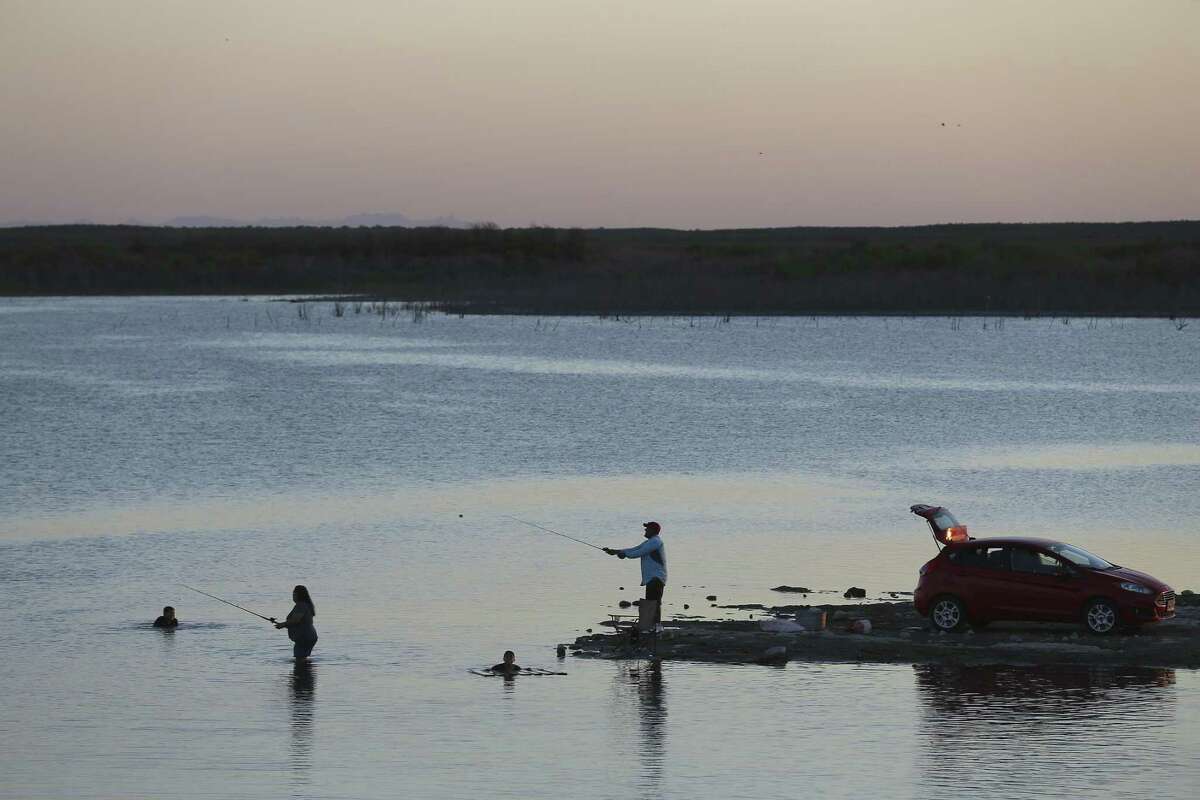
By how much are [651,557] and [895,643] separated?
12.7ft

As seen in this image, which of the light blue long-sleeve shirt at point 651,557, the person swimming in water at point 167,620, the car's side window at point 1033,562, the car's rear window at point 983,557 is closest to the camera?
the light blue long-sleeve shirt at point 651,557

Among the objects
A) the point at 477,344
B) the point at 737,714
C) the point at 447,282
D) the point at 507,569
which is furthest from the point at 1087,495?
the point at 447,282

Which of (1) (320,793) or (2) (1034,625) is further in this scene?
(2) (1034,625)

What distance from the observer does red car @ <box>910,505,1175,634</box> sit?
91.0 feet

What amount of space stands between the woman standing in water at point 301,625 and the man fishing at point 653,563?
4623mm

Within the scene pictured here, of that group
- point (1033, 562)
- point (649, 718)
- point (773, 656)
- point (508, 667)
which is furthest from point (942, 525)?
point (649, 718)

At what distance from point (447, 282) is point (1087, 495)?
140855 millimetres

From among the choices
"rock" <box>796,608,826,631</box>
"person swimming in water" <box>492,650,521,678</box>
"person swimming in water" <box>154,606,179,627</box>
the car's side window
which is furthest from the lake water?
the car's side window

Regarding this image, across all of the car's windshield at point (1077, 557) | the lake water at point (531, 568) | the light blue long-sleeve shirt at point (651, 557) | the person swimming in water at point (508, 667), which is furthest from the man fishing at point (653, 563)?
the car's windshield at point (1077, 557)

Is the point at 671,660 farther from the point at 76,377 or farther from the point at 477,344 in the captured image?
the point at 477,344

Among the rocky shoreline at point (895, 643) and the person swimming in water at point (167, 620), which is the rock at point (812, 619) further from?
the person swimming in water at point (167, 620)

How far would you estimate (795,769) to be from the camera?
20.7 metres

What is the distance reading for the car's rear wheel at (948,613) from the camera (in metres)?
28.3

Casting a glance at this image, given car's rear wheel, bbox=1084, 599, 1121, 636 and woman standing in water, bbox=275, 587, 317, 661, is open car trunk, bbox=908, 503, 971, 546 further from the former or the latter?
woman standing in water, bbox=275, 587, 317, 661
